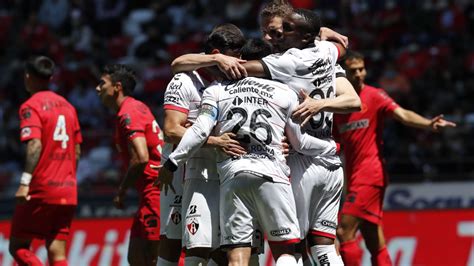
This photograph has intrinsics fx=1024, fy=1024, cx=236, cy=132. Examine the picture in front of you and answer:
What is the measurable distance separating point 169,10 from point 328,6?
3720 millimetres

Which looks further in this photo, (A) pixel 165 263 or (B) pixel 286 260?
(A) pixel 165 263

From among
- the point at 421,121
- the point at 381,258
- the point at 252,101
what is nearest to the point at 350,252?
the point at 381,258

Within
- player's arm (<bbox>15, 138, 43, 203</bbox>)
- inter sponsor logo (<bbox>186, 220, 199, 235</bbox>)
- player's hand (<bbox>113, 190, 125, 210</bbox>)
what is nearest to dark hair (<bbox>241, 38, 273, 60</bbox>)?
inter sponsor logo (<bbox>186, 220, 199, 235</bbox>)

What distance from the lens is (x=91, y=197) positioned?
15.3 meters

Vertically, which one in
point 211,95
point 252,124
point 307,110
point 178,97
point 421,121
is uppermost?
point 421,121

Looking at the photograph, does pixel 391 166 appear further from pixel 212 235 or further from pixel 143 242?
pixel 212 235

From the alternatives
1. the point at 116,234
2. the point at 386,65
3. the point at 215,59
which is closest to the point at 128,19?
the point at 386,65

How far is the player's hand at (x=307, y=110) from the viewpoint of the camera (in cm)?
761

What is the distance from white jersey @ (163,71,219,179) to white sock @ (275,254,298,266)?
896 millimetres

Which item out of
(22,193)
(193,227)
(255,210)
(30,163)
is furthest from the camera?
(30,163)

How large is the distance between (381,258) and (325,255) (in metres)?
2.78

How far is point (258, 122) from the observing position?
7.55m

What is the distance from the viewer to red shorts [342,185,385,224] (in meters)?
10.6

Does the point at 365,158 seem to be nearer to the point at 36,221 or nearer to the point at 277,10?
the point at 277,10
